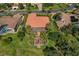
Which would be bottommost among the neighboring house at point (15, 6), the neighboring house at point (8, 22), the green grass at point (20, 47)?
the green grass at point (20, 47)

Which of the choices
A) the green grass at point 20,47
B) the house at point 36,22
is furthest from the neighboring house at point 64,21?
the green grass at point 20,47

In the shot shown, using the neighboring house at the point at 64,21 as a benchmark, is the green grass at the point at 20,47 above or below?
below

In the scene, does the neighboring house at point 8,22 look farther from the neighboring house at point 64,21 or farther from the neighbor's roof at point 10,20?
the neighboring house at point 64,21

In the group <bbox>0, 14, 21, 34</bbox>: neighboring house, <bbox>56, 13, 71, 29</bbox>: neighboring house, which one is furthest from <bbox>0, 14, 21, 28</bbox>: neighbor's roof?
<bbox>56, 13, 71, 29</bbox>: neighboring house

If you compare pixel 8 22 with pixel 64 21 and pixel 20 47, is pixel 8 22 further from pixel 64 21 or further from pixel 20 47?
pixel 64 21

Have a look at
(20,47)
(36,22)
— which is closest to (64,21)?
(36,22)

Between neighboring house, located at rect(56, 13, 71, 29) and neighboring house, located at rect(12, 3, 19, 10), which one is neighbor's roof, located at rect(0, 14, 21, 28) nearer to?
neighboring house, located at rect(12, 3, 19, 10)

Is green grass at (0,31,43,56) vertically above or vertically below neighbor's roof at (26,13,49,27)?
below
